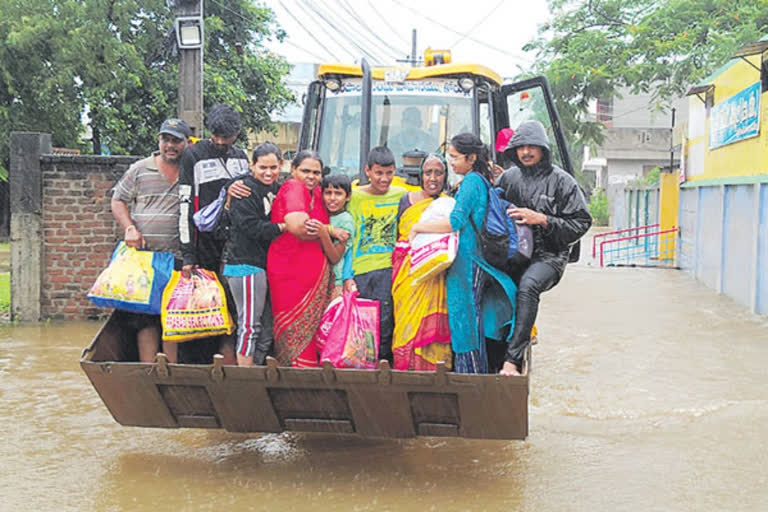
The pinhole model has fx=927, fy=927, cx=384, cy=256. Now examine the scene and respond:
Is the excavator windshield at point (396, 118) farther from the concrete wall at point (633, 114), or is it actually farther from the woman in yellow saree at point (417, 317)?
the concrete wall at point (633, 114)

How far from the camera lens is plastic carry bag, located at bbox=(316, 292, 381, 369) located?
17.1ft

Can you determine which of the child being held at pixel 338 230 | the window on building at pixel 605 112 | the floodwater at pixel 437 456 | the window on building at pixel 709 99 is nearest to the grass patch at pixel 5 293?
the floodwater at pixel 437 456

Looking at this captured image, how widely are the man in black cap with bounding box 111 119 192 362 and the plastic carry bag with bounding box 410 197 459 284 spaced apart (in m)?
1.60

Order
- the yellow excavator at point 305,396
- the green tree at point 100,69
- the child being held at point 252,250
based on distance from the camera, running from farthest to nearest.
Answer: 1. the green tree at point 100,69
2. the child being held at point 252,250
3. the yellow excavator at point 305,396

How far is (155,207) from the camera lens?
5.91 meters

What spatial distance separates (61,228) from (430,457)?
6.80 meters

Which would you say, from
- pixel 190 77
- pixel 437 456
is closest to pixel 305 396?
pixel 437 456

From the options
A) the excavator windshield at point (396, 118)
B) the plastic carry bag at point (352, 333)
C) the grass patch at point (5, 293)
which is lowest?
the grass patch at point (5, 293)

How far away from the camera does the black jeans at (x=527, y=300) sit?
5125 mm

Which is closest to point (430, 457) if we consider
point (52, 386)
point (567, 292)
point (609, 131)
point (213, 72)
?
point (52, 386)

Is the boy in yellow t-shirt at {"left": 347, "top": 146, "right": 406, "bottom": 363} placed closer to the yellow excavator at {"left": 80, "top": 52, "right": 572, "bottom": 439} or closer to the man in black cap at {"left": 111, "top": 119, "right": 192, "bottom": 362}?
the yellow excavator at {"left": 80, "top": 52, "right": 572, "bottom": 439}

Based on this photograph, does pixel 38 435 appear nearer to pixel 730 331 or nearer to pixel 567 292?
Result: pixel 730 331

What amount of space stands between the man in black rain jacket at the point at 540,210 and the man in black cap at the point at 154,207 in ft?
6.86

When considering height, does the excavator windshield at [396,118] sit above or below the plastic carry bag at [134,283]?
above
